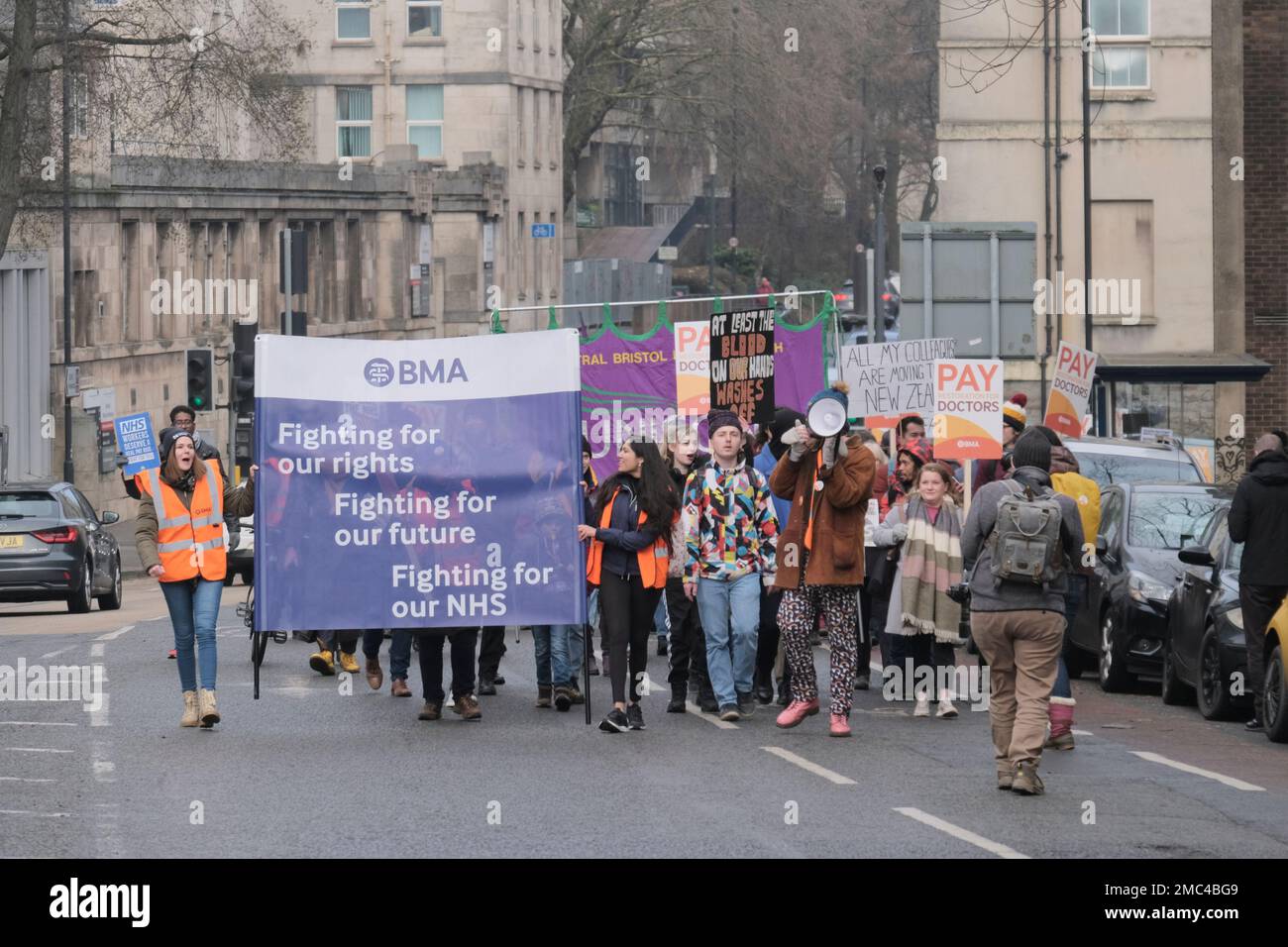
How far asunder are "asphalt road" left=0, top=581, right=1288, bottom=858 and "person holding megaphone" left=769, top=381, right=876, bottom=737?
0.54 m

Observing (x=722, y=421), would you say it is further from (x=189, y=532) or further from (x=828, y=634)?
(x=189, y=532)

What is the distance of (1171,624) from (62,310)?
111 ft

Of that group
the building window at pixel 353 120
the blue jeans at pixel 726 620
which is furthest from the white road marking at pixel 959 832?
the building window at pixel 353 120

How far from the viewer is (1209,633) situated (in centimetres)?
1736

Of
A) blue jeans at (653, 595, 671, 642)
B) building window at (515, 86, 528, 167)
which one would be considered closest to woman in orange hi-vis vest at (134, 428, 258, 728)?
blue jeans at (653, 595, 671, 642)

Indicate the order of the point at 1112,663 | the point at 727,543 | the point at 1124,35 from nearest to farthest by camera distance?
1. the point at 727,543
2. the point at 1112,663
3. the point at 1124,35

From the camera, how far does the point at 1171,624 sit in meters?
18.5

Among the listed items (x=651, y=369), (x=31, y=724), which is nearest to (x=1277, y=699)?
(x=31, y=724)

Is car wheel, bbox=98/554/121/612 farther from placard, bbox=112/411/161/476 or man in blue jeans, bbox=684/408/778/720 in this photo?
man in blue jeans, bbox=684/408/778/720

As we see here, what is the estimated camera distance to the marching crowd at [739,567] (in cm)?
1520

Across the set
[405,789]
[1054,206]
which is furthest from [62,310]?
[405,789]

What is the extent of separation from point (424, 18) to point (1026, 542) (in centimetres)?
6583

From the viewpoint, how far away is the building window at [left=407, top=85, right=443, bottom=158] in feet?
250

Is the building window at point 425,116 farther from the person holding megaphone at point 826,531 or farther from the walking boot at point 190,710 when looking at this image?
the person holding megaphone at point 826,531
